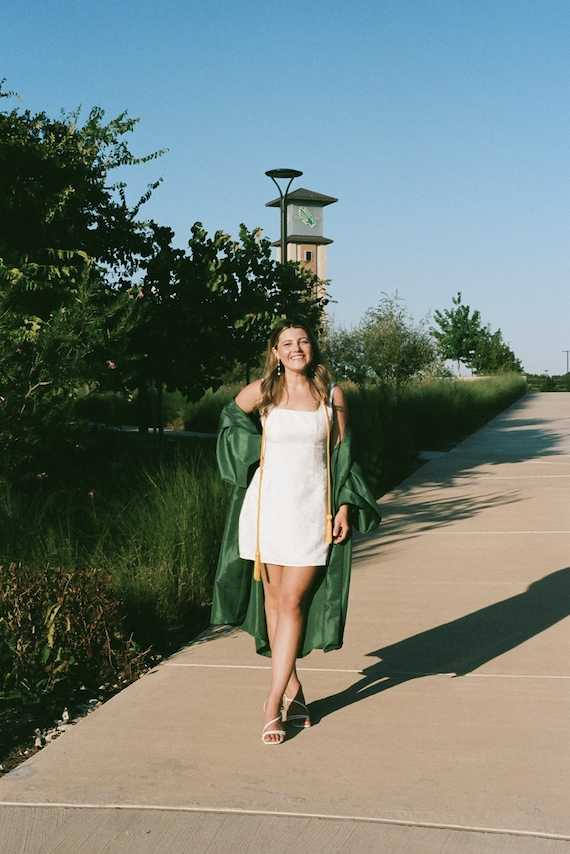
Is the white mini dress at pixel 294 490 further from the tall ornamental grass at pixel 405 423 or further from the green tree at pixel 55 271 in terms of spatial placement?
the tall ornamental grass at pixel 405 423

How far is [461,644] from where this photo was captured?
581cm

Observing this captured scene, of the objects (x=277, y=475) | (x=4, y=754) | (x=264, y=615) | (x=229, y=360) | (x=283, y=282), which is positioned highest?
(x=283, y=282)

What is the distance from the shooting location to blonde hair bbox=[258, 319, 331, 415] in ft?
14.9

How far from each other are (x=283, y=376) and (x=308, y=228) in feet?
245

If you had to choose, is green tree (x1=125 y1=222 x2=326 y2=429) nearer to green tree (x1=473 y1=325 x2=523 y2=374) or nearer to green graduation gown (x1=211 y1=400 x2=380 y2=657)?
green graduation gown (x1=211 y1=400 x2=380 y2=657)

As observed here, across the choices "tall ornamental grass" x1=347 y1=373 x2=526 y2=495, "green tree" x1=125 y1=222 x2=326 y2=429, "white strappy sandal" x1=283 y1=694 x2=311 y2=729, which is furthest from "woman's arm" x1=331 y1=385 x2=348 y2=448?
"tall ornamental grass" x1=347 y1=373 x2=526 y2=495

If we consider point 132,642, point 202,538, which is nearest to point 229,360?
point 202,538

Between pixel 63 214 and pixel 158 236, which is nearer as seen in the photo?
pixel 63 214

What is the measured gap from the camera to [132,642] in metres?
5.70

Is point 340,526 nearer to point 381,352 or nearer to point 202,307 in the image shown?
point 202,307

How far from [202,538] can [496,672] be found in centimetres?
249

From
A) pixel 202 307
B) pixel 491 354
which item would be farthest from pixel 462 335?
pixel 202 307

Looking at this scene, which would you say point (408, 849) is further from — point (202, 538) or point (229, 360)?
point (229, 360)

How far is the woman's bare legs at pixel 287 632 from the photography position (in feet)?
14.3
